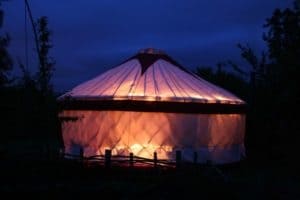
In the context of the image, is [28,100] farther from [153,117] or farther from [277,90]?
[277,90]

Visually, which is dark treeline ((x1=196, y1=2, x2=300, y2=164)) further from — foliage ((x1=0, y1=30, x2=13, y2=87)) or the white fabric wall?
foliage ((x1=0, y1=30, x2=13, y2=87))

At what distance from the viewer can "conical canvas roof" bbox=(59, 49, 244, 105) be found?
1122 cm

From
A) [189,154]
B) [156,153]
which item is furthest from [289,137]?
[156,153]

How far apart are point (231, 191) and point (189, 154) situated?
4472 mm

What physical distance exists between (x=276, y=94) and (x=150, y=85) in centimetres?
329

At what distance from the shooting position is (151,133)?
11141mm

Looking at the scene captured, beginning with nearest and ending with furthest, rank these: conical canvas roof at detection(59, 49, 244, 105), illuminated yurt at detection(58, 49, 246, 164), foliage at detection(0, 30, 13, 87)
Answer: foliage at detection(0, 30, 13, 87)
illuminated yurt at detection(58, 49, 246, 164)
conical canvas roof at detection(59, 49, 244, 105)

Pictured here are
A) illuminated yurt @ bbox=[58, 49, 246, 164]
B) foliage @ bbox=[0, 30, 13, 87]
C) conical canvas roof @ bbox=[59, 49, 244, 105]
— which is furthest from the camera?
conical canvas roof @ bbox=[59, 49, 244, 105]

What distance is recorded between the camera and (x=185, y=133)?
11266 mm

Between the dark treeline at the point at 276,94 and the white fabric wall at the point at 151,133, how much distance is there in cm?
167

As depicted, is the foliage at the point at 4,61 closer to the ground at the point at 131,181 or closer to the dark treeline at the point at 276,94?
the ground at the point at 131,181

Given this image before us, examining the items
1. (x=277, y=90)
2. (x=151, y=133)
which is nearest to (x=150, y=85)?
(x=151, y=133)

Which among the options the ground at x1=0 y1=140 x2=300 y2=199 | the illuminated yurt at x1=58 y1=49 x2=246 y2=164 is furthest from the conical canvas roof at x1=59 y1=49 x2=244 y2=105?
the ground at x1=0 y1=140 x2=300 y2=199

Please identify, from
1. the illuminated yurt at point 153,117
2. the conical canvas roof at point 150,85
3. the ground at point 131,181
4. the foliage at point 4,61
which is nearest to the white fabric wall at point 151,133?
the illuminated yurt at point 153,117
